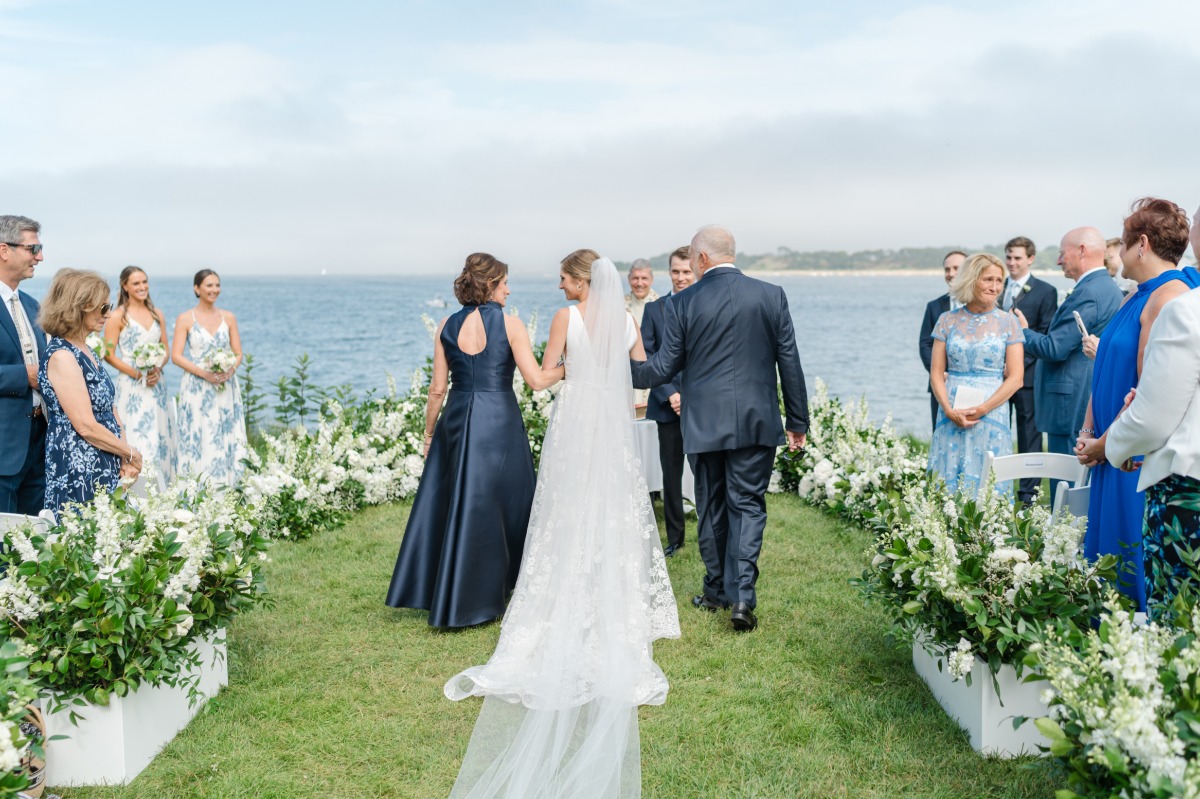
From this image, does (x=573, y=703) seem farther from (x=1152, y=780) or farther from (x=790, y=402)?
(x=1152, y=780)

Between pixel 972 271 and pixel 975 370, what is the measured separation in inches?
27.7

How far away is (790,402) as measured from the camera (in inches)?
225

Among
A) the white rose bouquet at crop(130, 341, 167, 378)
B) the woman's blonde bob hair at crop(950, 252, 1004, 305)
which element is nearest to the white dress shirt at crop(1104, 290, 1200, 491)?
the woman's blonde bob hair at crop(950, 252, 1004, 305)

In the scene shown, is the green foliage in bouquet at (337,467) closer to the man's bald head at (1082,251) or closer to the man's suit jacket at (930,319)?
the man's suit jacket at (930,319)

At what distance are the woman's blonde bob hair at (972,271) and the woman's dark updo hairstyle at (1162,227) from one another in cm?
212

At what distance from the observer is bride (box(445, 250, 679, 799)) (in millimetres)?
4074

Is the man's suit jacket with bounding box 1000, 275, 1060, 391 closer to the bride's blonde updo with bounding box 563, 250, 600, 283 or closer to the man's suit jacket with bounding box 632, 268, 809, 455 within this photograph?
the man's suit jacket with bounding box 632, 268, 809, 455

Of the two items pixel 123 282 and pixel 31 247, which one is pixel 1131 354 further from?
pixel 123 282

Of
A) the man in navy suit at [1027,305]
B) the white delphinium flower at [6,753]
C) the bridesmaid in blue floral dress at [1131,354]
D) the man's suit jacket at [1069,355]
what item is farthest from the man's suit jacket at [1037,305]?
the white delphinium flower at [6,753]

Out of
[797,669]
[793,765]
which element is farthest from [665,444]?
[793,765]

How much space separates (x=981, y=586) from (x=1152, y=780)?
1656 millimetres

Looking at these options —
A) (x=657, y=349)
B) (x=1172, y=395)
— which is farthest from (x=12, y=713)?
(x=657, y=349)

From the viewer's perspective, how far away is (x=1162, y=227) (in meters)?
3.92

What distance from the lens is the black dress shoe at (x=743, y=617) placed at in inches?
221
